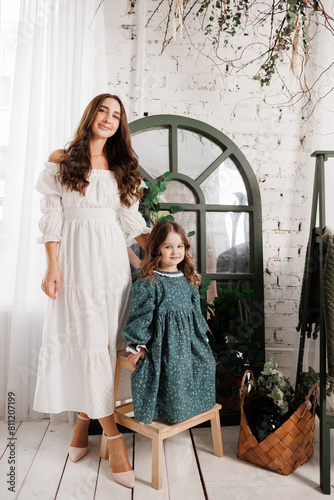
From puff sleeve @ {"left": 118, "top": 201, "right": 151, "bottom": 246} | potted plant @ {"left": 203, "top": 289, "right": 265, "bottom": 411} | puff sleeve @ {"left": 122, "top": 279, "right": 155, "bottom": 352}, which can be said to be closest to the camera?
puff sleeve @ {"left": 122, "top": 279, "right": 155, "bottom": 352}

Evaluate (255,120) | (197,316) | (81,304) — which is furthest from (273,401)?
(255,120)

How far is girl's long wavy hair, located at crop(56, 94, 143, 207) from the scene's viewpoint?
176 cm

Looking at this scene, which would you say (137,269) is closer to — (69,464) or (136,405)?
(136,405)

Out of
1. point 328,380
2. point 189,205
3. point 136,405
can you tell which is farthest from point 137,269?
point 328,380

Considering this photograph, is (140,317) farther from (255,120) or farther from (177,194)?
(255,120)

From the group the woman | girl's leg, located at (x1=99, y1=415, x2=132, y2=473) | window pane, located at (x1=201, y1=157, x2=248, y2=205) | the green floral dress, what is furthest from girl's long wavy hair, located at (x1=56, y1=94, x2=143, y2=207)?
girl's leg, located at (x1=99, y1=415, x2=132, y2=473)

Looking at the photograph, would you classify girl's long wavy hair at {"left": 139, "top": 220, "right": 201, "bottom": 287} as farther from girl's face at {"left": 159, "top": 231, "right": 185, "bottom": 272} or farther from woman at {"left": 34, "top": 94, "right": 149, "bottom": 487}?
woman at {"left": 34, "top": 94, "right": 149, "bottom": 487}

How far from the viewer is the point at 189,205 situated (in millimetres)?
2326

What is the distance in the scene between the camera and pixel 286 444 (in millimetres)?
1730

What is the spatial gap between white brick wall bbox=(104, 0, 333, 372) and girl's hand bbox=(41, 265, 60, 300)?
1.12 meters

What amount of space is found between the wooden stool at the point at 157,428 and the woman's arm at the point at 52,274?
1.37ft

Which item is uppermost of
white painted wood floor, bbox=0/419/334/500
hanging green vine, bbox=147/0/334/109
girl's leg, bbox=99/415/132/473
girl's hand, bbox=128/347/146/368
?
hanging green vine, bbox=147/0/334/109

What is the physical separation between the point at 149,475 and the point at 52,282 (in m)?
0.93

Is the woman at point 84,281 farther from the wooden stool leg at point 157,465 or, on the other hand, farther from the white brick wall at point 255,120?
the white brick wall at point 255,120
